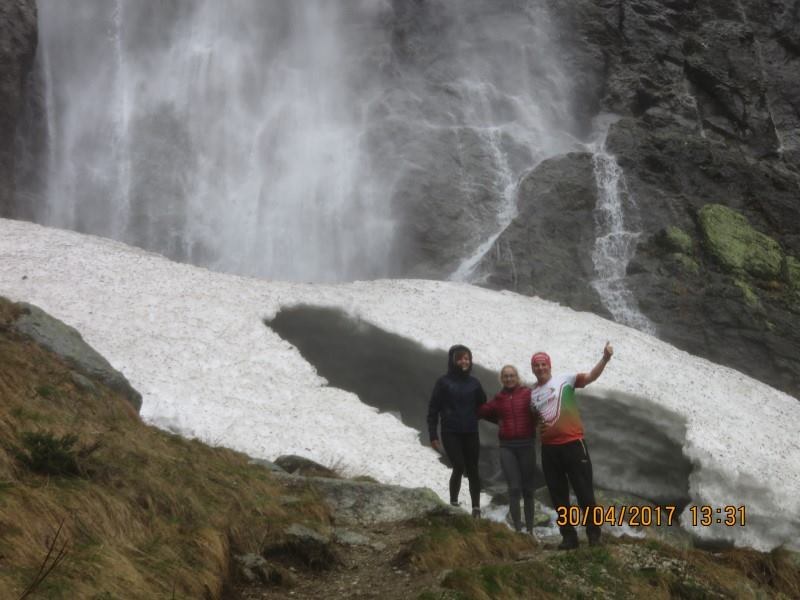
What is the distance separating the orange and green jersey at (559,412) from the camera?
731 centimetres

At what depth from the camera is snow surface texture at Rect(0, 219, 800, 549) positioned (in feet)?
48.0

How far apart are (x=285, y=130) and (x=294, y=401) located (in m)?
27.1

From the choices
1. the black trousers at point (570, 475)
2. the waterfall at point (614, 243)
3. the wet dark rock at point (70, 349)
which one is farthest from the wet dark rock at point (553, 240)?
the black trousers at point (570, 475)

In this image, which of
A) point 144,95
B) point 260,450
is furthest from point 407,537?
point 144,95

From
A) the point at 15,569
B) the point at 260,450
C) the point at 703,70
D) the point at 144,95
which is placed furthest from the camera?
the point at 703,70

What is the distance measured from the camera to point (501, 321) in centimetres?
2077

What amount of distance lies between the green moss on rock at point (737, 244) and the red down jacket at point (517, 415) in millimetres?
25219

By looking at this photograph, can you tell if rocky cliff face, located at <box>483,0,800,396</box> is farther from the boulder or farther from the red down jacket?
the red down jacket

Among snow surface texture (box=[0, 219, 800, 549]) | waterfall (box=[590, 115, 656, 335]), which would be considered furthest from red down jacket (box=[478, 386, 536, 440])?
waterfall (box=[590, 115, 656, 335])

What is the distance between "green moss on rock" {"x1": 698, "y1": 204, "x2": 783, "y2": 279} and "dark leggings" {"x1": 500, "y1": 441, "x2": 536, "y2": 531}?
989 inches

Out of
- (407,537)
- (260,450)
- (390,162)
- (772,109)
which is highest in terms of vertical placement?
(772,109)

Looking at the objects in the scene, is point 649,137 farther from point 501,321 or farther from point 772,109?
point 501,321

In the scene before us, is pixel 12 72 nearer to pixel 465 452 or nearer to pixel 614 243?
pixel 614 243
